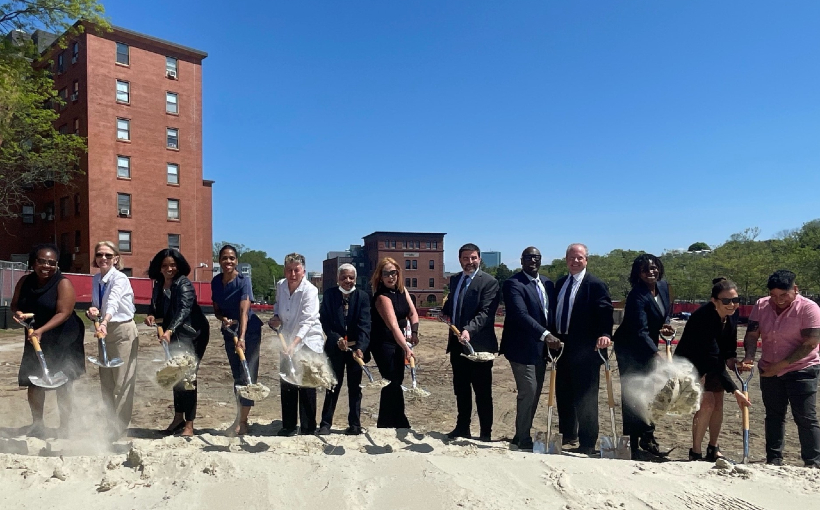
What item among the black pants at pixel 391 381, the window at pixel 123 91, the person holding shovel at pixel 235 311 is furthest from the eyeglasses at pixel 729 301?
the window at pixel 123 91

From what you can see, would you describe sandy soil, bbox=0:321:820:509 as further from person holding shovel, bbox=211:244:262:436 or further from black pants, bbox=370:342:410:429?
person holding shovel, bbox=211:244:262:436

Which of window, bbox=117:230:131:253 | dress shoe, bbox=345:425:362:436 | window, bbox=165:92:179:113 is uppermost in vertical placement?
window, bbox=165:92:179:113

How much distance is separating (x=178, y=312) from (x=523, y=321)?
3.36 metres

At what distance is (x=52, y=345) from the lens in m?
5.16

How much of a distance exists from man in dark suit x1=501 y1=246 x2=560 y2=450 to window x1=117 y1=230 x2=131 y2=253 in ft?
109

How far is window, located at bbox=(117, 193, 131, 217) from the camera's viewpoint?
33094 millimetres

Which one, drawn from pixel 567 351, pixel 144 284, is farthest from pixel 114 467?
pixel 144 284

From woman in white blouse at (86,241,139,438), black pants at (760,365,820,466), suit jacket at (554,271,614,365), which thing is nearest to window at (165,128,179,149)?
woman in white blouse at (86,241,139,438)

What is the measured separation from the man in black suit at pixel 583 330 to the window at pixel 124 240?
3365 cm

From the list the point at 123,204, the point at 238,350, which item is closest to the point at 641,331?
the point at 238,350

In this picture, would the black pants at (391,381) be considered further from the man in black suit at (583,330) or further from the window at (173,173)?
the window at (173,173)

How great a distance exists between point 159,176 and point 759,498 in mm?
36226

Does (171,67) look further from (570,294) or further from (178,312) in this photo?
(570,294)

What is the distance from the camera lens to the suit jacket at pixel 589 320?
518 centimetres
